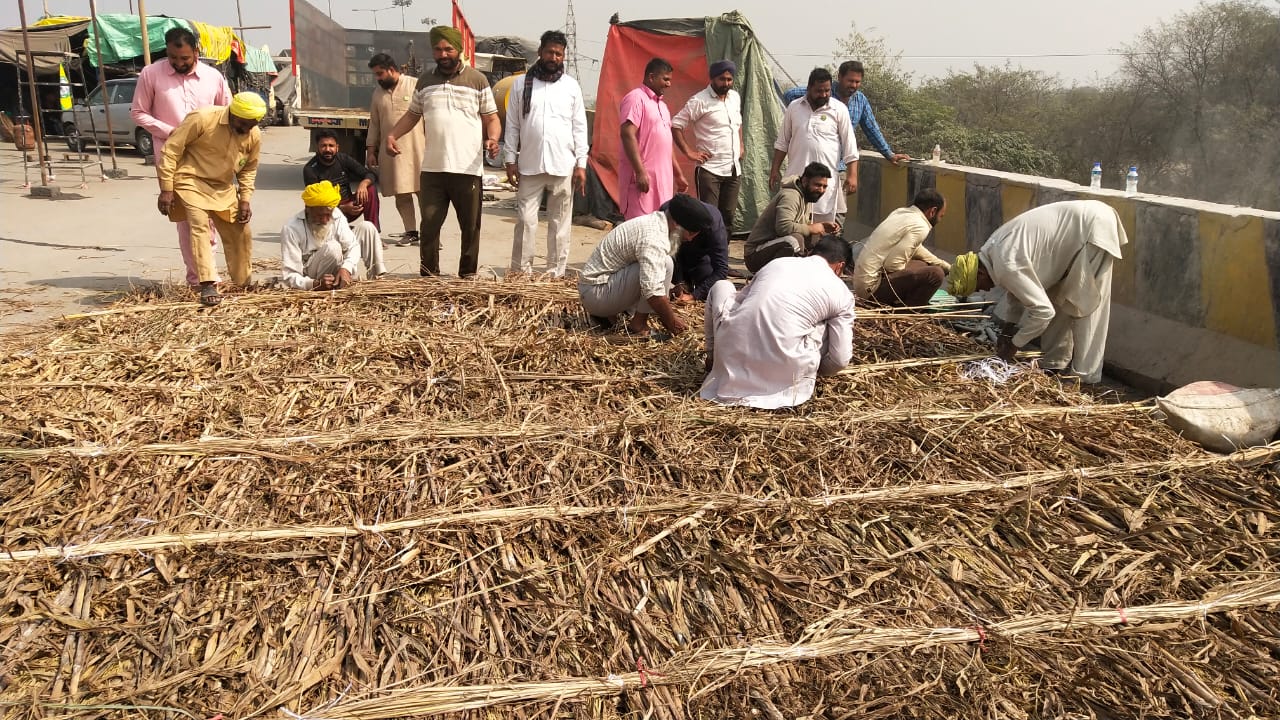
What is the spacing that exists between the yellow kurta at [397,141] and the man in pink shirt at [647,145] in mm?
1764

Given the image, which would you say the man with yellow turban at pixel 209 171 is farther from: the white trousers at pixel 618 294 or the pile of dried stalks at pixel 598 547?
the white trousers at pixel 618 294

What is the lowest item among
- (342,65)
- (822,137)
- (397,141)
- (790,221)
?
(790,221)

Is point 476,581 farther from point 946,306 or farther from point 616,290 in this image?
point 946,306

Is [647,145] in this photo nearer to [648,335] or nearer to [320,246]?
[648,335]

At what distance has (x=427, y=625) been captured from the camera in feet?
9.23

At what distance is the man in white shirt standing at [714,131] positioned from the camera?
7688 mm

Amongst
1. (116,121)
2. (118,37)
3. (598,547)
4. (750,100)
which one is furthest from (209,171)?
(118,37)

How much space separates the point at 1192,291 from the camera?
513 cm

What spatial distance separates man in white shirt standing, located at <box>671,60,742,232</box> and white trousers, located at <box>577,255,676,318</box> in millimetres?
2588

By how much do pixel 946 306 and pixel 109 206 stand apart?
32.3ft

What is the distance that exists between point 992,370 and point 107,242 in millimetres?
7836

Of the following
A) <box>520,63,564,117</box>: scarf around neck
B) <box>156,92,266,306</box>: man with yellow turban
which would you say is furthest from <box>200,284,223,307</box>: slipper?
<box>520,63,564,117</box>: scarf around neck

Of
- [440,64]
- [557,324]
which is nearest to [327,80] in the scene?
[440,64]

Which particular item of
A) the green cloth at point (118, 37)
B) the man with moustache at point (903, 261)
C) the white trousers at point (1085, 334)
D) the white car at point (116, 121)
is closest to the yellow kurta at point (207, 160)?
the man with moustache at point (903, 261)
